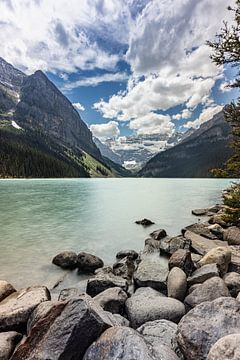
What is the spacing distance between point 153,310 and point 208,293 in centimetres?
191

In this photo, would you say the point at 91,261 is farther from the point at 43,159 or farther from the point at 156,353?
the point at 43,159

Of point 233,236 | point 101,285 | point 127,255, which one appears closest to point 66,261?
point 127,255

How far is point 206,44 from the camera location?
13.2 m

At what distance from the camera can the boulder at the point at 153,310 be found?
300 inches

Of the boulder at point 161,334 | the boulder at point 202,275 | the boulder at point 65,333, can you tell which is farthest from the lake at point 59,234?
the boulder at point 65,333

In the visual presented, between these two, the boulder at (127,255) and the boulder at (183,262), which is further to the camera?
the boulder at (127,255)

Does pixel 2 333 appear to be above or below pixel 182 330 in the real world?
below

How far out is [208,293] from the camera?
838 cm

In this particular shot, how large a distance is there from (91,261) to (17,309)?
8007mm

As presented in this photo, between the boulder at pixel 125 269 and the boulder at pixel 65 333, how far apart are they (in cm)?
772

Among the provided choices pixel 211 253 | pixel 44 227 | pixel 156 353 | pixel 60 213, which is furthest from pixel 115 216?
pixel 156 353

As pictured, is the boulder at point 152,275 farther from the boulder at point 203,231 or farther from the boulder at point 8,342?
the boulder at point 203,231

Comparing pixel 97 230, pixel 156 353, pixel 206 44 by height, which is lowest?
pixel 97 230

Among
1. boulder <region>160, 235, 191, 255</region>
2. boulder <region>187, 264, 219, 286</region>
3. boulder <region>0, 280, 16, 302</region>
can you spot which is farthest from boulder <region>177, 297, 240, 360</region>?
boulder <region>160, 235, 191, 255</region>
